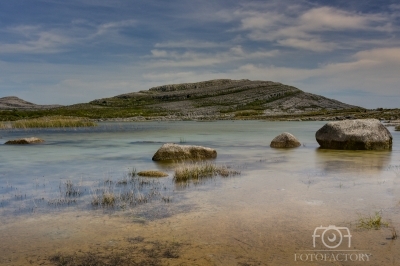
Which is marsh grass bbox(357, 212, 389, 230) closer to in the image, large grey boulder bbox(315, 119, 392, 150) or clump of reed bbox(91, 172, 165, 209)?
clump of reed bbox(91, 172, 165, 209)

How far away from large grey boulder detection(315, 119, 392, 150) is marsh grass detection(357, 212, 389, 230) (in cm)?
1351

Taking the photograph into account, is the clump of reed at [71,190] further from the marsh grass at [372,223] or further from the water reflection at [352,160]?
the water reflection at [352,160]

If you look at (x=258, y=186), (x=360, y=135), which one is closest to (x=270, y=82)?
(x=360, y=135)

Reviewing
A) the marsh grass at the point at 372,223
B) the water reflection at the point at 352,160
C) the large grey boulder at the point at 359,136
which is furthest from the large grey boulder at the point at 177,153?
the marsh grass at the point at 372,223

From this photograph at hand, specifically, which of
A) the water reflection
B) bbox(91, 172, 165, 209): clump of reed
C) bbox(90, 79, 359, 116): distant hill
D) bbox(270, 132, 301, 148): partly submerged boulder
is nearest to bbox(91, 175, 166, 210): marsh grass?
bbox(91, 172, 165, 209): clump of reed

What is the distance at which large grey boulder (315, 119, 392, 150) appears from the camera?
67.4ft

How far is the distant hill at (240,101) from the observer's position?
109750mm

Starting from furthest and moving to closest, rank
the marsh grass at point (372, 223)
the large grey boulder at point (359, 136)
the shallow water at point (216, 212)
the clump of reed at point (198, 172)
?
1. the large grey boulder at point (359, 136)
2. the clump of reed at point (198, 172)
3. the marsh grass at point (372, 223)
4. the shallow water at point (216, 212)

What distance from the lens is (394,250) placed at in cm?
629

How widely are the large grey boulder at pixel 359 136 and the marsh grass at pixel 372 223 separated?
1351 cm

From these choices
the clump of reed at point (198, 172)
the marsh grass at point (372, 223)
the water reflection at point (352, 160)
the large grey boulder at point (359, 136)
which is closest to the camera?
the marsh grass at point (372, 223)

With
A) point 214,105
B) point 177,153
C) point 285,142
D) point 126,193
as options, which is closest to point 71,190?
point 126,193

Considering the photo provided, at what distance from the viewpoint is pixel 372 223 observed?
7543 mm

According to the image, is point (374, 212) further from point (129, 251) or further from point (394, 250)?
point (129, 251)
